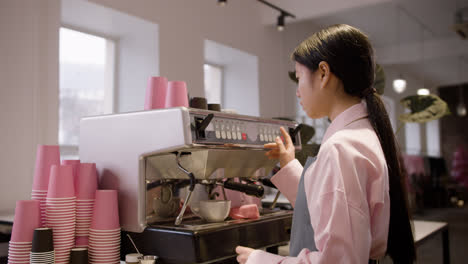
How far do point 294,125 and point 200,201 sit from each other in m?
0.41

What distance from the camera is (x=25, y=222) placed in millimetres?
1121

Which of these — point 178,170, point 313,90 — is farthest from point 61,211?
point 313,90

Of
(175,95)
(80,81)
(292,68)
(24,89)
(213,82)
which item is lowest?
(175,95)

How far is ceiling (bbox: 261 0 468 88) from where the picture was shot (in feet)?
15.9

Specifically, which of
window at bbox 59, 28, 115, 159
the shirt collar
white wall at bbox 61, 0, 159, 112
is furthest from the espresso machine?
white wall at bbox 61, 0, 159, 112

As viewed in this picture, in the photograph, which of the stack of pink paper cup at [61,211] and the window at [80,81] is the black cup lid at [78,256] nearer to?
the stack of pink paper cup at [61,211]

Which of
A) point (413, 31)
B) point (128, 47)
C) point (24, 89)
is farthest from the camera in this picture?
point (413, 31)

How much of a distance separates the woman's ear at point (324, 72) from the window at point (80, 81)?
2588 millimetres

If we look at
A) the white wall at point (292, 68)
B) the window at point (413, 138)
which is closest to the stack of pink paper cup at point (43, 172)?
the white wall at point (292, 68)

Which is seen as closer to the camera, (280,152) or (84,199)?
(84,199)

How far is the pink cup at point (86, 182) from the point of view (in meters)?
1.20

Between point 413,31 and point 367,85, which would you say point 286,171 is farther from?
point 413,31

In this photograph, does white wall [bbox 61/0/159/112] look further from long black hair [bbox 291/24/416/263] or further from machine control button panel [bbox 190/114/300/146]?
long black hair [bbox 291/24/416/263]

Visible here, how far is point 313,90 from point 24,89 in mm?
2010
